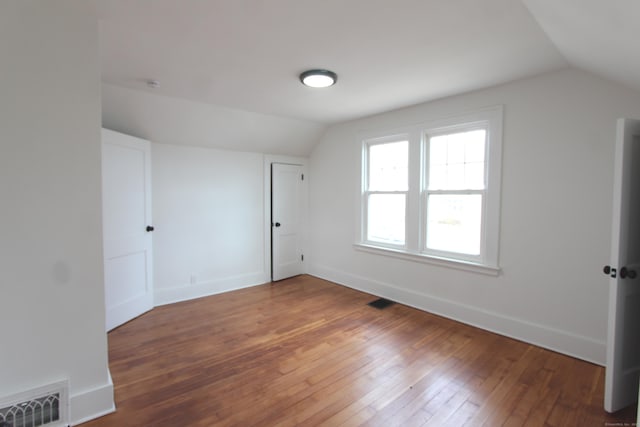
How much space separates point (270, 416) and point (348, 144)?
3.63 meters

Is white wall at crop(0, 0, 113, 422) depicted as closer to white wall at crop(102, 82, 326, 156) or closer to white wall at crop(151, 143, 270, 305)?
white wall at crop(102, 82, 326, 156)

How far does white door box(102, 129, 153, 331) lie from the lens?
10.2 feet

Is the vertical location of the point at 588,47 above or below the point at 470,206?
above

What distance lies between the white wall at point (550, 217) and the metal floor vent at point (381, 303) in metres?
0.48

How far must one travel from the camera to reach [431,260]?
142 inches

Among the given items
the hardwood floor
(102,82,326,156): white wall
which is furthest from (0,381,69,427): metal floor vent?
(102,82,326,156): white wall

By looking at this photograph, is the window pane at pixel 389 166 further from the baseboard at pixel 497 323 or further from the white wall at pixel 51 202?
the white wall at pixel 51 202

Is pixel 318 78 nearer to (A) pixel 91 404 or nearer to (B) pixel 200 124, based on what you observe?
(B) pixel 200 124

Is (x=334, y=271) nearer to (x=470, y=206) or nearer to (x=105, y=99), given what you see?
(x=470, y=206)

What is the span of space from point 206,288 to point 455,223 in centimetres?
343

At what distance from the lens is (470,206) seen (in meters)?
3.34

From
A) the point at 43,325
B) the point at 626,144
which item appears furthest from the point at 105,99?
the point at 626,144

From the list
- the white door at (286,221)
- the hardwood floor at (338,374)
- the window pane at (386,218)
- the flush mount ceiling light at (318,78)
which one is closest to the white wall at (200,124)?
the white door at (286,221)

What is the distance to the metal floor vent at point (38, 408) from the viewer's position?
1.65m
